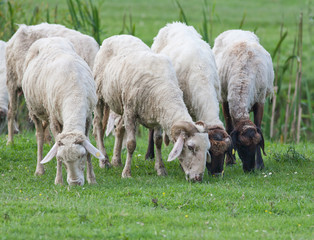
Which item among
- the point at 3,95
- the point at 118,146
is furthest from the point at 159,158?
the point at 3,95

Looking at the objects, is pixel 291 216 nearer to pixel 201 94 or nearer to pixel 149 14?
pixel 201 94

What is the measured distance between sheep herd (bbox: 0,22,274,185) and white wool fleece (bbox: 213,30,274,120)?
0.02 m

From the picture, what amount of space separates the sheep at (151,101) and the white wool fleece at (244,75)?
1.22 meters

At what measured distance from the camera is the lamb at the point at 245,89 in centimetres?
914

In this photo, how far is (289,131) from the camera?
13.1 metres

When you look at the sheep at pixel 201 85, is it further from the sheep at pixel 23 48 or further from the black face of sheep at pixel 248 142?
the sheep at pixel 23 48

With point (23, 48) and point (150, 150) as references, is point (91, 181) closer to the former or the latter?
point (150, 150)

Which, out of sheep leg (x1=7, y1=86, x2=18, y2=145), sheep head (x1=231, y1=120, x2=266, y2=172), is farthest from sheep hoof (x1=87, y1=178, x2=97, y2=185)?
sheep leg (x1=7, y1=86, x2=18, y2=145)

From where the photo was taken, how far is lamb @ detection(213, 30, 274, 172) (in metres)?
9.14

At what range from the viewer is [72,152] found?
762 centimetres

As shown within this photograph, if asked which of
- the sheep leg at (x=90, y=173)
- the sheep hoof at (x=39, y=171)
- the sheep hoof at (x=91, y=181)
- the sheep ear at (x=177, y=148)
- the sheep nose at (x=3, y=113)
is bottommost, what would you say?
the sheep hoof at (x=39, y=171)

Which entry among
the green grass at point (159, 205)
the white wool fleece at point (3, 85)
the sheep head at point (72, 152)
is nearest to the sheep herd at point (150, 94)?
the sheep head at point (72, 152)

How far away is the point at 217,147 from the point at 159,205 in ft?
5.79

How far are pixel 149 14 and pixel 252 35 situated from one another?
15.6 m
